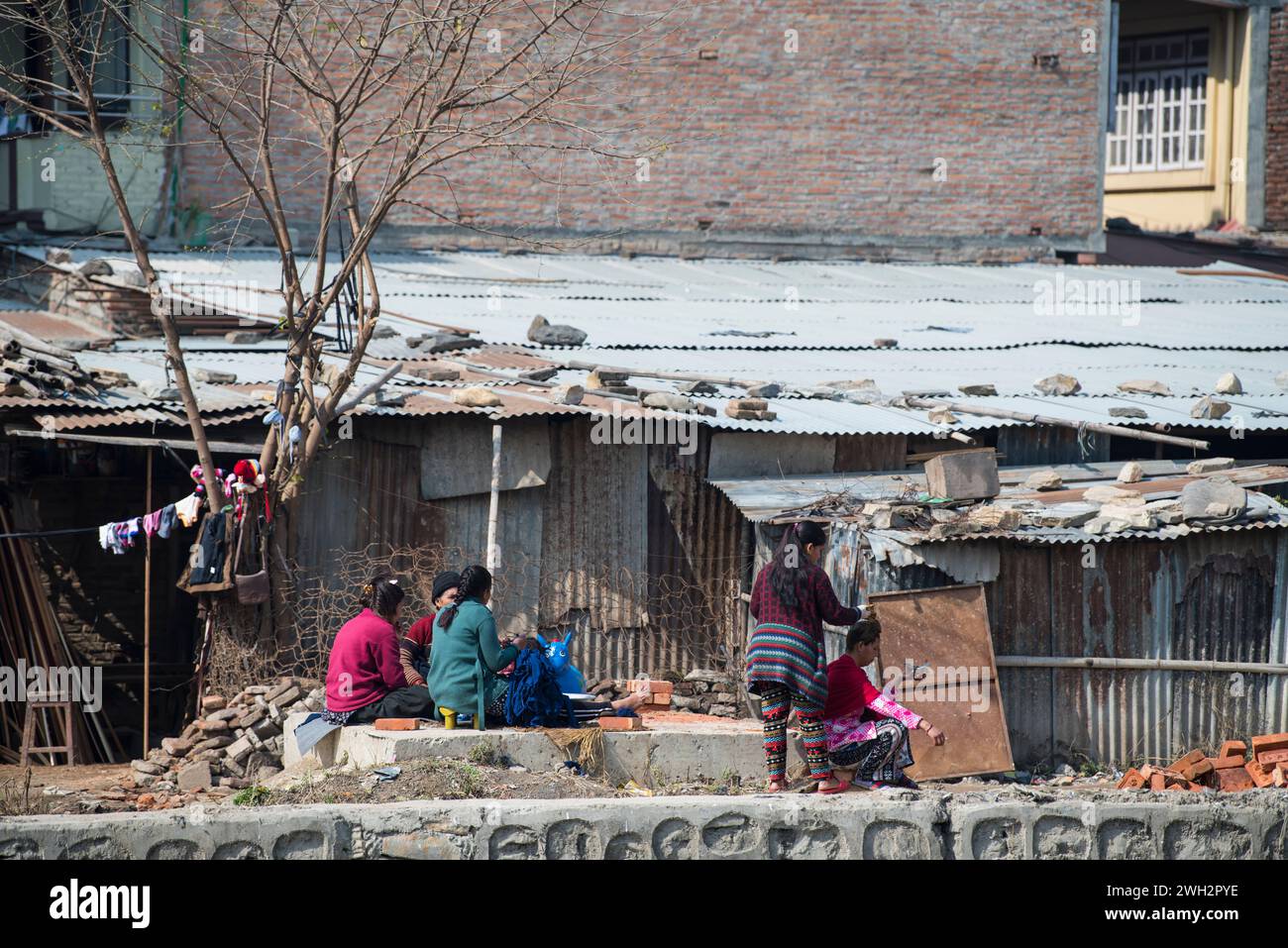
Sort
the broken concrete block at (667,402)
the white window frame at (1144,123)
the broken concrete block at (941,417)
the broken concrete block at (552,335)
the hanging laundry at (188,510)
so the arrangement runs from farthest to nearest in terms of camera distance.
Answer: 1. the white window frame at (1144,123)
2. the broken concrete block at (552,335)
3. the broken concrete block at (941,417)
4. the broken concrete block at (667,402)
5. the hanging laundry at (188,510)

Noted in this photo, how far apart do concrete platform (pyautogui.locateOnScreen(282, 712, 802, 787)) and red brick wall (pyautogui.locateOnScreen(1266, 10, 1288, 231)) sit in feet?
50.4

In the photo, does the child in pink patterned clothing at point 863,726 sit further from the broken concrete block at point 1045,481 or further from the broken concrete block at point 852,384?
the broken concrete block at point 852,384

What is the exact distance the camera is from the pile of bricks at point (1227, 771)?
8898 millimetres

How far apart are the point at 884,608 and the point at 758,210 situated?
9.95 metres

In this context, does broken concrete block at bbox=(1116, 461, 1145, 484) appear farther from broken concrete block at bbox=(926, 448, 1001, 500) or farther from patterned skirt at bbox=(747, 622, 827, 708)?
patterned skirt at bbox=(747, 622, 827, 708)

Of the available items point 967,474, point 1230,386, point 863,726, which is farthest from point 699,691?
point 1230,386

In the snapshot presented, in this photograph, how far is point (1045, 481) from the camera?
10.2 meters

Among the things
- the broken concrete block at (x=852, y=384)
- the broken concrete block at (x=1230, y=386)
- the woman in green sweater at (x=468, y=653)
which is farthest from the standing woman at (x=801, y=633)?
the broken concrete block at (x=1230, y=386)

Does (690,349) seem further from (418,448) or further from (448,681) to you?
(448,681)

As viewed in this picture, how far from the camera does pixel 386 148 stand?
16.7 m

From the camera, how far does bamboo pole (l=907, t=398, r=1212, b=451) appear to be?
10164 millimetres

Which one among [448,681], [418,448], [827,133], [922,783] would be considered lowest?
[922,783]

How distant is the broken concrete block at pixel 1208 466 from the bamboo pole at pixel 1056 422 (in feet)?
0.41
